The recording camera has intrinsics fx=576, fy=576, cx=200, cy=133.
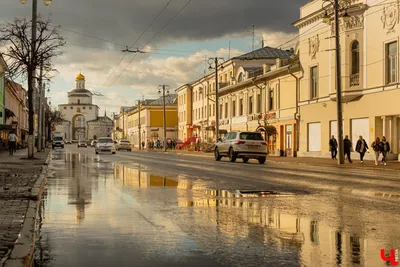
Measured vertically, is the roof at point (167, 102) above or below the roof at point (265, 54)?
below

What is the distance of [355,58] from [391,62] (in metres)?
4.13

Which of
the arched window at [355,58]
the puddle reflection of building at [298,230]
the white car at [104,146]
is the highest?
the arched window at [355,58]

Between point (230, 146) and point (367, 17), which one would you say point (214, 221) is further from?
→ point (367, 17)

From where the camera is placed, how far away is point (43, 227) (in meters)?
8.46

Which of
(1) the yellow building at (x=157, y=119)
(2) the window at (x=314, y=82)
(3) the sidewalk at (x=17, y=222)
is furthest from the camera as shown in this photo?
(1) the yellow building at (x=157, y=119)

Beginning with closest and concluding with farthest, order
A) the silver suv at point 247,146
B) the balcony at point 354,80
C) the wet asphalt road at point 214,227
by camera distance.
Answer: the wet asphalt road at point 214,227 → the silver suv at point 247,146 → the balcony at point 354,80

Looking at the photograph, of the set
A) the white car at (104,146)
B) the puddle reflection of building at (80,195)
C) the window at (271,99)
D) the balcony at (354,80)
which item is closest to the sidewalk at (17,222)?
the puddle reflection of building at (80,195)

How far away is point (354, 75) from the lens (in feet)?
126

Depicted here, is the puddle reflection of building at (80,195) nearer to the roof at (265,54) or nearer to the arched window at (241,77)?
the arched window at (241,77)

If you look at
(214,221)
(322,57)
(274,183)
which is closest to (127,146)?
(322,57)

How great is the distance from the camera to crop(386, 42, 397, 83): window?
34344 millimetres

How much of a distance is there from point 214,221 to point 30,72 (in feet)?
83.7

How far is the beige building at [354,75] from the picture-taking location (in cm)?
3484

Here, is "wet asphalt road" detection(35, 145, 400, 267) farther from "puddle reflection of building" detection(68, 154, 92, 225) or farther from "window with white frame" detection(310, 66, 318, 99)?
"window with white frame" detection(310, 66, 318, 99)
